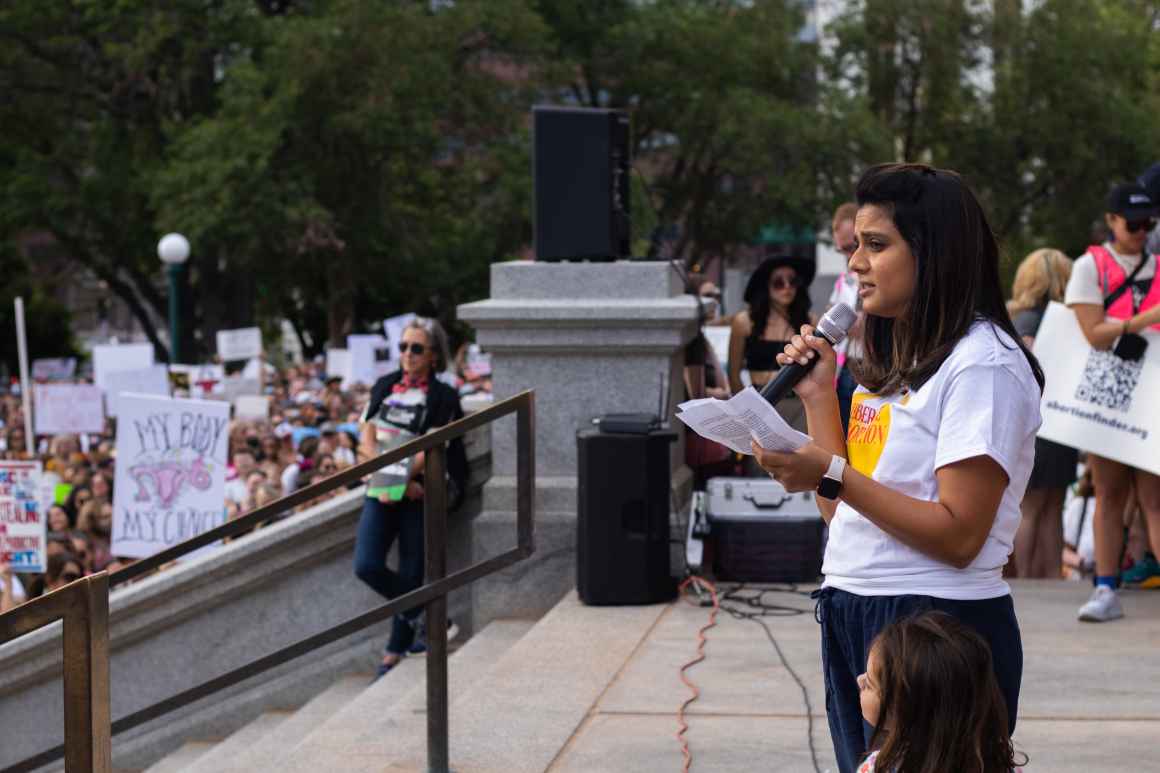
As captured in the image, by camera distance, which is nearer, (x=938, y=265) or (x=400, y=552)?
(x=938, y=265)

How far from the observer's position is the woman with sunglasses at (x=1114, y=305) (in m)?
6.66

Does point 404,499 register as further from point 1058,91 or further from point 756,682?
point 1058,91

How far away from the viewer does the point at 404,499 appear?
7656 millimetres

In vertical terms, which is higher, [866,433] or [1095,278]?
[1095,278]

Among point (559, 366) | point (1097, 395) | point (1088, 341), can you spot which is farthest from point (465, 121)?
point (1088, 341)

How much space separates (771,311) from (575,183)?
3.96 feet

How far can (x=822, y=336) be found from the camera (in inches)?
121

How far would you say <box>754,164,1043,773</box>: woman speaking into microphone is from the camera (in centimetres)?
289

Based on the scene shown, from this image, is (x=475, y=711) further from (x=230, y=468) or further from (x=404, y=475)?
(x=230, y=468)

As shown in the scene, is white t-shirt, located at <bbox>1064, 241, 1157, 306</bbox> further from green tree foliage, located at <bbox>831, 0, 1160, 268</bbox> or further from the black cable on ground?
green tree foliage, located at <bbox>831, 0, 1160, 268</bbox>

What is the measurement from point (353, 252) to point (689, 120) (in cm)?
957

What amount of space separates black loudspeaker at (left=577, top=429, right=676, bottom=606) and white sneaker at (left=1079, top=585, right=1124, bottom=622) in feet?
6.04

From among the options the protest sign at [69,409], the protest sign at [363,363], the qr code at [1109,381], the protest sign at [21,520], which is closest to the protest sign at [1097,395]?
the qr code at [1109,381]

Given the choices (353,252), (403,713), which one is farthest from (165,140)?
(403,713)
